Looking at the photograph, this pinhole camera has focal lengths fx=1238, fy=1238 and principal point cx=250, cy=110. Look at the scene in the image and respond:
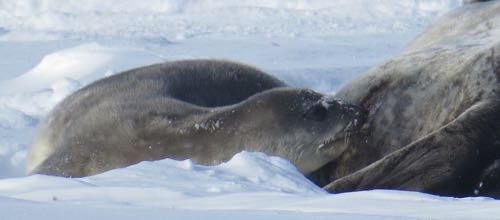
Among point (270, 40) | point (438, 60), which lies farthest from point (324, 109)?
point (270, 40)

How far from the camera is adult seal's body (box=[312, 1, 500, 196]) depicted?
13.1 ft

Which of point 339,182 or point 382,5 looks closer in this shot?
point 339,182

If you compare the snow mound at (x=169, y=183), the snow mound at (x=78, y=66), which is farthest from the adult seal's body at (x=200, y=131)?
the snow mound at (x=78, y=66)

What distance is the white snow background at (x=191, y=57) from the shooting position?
9.00 feet

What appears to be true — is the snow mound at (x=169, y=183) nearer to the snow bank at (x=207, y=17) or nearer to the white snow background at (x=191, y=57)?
the white snow background at (x=191, y=57)

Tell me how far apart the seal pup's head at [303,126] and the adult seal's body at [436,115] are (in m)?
0.06

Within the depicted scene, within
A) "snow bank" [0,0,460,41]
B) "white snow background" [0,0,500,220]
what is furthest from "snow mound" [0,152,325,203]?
"snow bank" [0,0,460,41]

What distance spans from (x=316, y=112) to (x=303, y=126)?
8 cm

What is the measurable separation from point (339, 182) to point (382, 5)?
1017cm

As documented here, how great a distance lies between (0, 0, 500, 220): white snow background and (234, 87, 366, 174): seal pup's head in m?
0.78

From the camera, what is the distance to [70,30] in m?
12.4

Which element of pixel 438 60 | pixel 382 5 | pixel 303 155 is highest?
pixel 438 60

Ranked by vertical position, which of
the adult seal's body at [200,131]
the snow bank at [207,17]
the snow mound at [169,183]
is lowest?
the snow bank at [207,17]

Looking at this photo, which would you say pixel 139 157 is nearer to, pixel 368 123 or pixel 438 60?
pixel 368 123
